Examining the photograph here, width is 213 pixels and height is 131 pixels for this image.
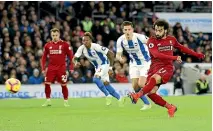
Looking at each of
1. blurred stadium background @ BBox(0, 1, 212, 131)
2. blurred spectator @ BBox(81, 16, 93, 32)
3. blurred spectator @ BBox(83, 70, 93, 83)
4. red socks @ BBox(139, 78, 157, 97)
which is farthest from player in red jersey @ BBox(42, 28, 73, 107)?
blurred spectator @ BBox(81, 16, 93, 32)

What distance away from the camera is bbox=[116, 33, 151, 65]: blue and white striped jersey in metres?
15.7

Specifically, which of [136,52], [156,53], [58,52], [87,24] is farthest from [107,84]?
[87,24]

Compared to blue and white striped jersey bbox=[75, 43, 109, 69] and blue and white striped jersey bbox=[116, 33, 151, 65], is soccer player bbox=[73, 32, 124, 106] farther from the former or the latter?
blue and white striped jersey bbox=[116, 33, 151, 65]

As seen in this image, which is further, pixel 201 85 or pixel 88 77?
pixel 201 85

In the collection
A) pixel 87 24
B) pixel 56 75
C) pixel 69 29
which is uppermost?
pixel 87 24

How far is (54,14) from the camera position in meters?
28.1

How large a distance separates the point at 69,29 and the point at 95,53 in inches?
374

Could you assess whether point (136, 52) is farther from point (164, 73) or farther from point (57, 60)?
point (164, 73)

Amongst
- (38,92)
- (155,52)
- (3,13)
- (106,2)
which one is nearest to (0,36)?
(3,13)

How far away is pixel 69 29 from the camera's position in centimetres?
2655

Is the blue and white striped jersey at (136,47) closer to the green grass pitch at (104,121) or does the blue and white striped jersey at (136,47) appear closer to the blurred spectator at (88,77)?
the green grass pitch at (104,121)

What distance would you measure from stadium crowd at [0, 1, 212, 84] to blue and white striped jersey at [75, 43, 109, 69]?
6.09 meters

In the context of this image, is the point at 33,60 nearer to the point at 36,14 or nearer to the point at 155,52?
the point at 36,14

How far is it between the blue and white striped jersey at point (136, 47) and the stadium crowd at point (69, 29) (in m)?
7.83
